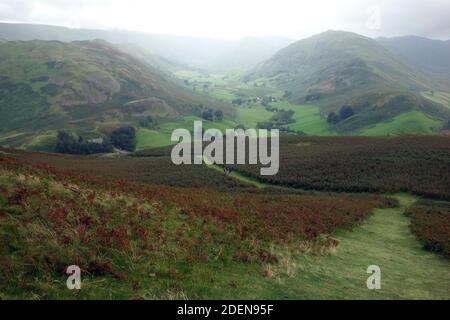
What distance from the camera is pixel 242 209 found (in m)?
24.4

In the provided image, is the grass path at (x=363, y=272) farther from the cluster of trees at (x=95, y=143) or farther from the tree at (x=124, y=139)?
the tree at (x=124, y=139)

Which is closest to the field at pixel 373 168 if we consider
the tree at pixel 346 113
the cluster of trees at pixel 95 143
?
→ the cluster of trees at pixel 95 143

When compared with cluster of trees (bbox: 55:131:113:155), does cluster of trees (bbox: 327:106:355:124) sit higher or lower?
higher

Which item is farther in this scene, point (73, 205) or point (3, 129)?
point (3, 129)

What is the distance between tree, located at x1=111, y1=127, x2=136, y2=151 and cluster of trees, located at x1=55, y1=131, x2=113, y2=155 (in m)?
9.19

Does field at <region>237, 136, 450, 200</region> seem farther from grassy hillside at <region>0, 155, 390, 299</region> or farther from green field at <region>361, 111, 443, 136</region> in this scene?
green field at <region>361, 111, 443, 136</region>

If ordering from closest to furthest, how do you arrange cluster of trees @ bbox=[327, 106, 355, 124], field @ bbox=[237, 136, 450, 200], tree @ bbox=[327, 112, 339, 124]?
field @ bbox=[237, 136, 450, 200] → tree @ bbox=[327, 112, 339, 124] → cluster of trees @ bbox=[327, 106, 355, 124]

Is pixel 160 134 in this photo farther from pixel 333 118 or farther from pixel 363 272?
pixel 363 272

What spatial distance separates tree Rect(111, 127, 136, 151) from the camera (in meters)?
147

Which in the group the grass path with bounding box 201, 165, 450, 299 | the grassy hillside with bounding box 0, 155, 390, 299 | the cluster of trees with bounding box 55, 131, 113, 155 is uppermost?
the grassy hillside with bounding box 0, 155, 390, 299

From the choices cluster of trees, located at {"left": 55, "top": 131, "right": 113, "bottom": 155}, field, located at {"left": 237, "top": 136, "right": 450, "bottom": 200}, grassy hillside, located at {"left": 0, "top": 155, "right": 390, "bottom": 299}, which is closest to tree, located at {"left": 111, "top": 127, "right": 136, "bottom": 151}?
cluster of trees, located at {"left": 55, "top": 131, "right": 113, "bottom": 155}
